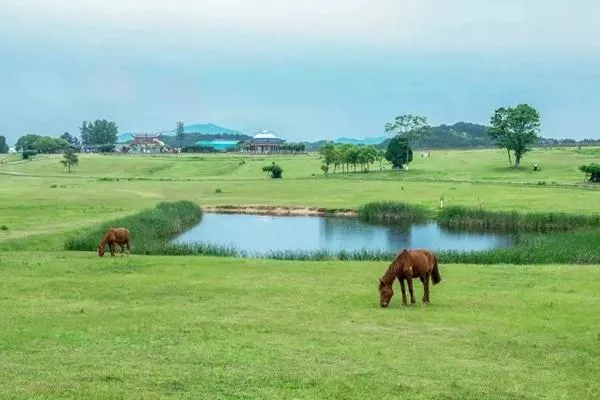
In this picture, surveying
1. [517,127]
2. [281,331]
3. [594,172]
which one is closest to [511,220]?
[594,172]

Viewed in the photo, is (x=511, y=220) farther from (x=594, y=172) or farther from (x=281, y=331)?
(x=281, y=331)

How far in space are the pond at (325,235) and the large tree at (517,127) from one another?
58251mm

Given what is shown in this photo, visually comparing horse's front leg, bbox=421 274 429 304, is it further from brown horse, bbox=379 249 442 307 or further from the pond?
the pond

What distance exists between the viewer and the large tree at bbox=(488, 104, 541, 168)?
373 ft

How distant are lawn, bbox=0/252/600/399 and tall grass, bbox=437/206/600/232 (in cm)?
2951

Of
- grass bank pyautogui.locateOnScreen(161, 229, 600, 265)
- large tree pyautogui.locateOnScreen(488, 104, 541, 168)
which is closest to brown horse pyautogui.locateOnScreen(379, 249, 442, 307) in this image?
grass bank pyautogui.locateOnScreen(161, 229, 600, 265)

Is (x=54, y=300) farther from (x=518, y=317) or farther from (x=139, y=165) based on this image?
(x=139, y=165)

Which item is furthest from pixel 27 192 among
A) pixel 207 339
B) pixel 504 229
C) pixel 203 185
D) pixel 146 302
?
pixel 207 339

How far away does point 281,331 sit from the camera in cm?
1736

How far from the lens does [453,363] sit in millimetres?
14625

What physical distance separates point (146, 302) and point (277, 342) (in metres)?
6.32

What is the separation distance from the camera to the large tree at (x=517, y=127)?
11362cm

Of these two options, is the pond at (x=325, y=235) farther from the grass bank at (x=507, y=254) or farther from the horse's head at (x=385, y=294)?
the horse's head at (x=385, y=294)

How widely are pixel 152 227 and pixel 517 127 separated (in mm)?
77909
